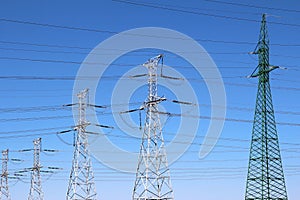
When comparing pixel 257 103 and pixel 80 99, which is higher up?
pixel 80 99

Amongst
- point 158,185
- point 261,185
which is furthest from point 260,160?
point 158,185

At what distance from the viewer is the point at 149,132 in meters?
37.3

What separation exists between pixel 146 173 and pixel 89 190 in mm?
10707

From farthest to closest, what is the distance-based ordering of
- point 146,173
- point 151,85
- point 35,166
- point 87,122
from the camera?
point 35,166, point 87,122, point 151,85, point 146,173

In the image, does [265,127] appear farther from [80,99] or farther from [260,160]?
[80,99]

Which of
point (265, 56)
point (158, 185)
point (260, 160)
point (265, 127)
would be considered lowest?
point (158, 185)

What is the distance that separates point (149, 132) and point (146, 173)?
3.29 meters

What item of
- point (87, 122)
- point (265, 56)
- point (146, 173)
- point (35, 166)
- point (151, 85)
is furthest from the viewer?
point (35, 166)

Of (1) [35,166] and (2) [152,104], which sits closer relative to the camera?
(2) [152,104]

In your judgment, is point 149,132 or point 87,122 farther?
point 87,122

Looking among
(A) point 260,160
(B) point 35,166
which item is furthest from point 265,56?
(B) point 35,166

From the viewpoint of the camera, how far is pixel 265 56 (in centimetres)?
4247

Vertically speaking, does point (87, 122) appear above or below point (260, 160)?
above

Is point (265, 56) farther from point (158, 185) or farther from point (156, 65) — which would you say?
point (158, 185)
